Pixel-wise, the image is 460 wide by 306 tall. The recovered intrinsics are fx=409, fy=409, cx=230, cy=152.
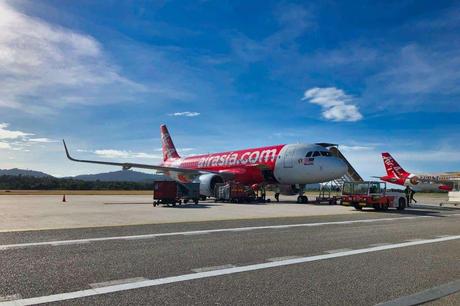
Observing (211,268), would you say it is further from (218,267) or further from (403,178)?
(403,178)

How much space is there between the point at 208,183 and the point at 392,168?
127 feet

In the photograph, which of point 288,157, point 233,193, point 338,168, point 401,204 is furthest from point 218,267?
point 288,157

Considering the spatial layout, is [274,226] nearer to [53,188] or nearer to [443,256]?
[443,256]

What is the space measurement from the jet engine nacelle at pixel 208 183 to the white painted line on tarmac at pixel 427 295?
92.1ft

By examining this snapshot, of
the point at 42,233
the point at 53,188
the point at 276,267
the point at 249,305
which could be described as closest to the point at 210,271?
the point at 276,267

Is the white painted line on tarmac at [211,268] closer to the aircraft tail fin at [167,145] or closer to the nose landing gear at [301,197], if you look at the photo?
the nose landing gear at [301,197]

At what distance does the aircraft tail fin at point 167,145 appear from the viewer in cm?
5422

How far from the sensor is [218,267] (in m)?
7.36

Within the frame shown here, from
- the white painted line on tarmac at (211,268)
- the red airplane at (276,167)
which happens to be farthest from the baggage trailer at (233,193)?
the white painted line on tarmac at (211,268)

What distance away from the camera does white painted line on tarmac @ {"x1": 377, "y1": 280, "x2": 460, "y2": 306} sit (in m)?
5.34

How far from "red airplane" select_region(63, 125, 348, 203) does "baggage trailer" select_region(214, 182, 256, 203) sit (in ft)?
5.06

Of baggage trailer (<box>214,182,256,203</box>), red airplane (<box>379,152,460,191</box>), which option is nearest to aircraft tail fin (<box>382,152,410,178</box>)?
red airplane (<box>379,152,460,191</box>)

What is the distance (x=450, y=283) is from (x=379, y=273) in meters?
1.10

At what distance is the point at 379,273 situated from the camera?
7094 millimetres
